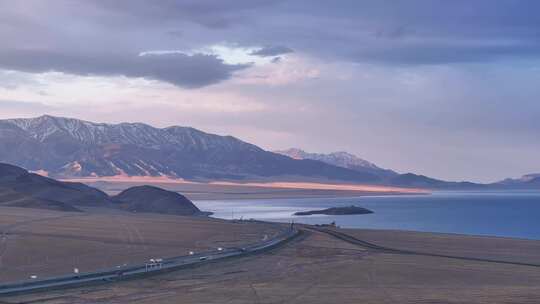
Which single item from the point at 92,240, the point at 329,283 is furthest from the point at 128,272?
the point at 92,240

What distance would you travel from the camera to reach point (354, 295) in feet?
129

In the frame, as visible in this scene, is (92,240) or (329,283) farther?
(92,240)

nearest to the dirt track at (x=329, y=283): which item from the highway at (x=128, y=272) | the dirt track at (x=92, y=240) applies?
the highway at (x=128, y=272)

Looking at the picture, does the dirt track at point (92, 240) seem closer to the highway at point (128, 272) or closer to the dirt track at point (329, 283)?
the highway at point (128, 272)

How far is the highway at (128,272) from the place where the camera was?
1560 inches

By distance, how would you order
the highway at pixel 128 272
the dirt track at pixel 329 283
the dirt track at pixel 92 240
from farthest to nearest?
the dirt track at pixel 92 240 < the highway at pixel 128 272 < the dirt track at pixel 329 283

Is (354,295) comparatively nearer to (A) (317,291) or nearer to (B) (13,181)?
(A) (317,291)

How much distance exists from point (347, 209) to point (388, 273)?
128493 millimetres

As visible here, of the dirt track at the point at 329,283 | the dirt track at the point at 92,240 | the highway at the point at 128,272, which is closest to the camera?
the dirt track at the point at 329,283

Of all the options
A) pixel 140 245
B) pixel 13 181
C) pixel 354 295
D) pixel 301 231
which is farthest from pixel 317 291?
pixel 13 181

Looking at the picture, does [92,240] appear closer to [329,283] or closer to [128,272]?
[128,272]

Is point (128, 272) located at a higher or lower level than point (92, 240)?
lower

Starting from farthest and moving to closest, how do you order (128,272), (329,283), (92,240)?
1. (92,240)
2. (128,272)
3. (329,283)

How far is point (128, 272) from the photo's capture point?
4556cm
